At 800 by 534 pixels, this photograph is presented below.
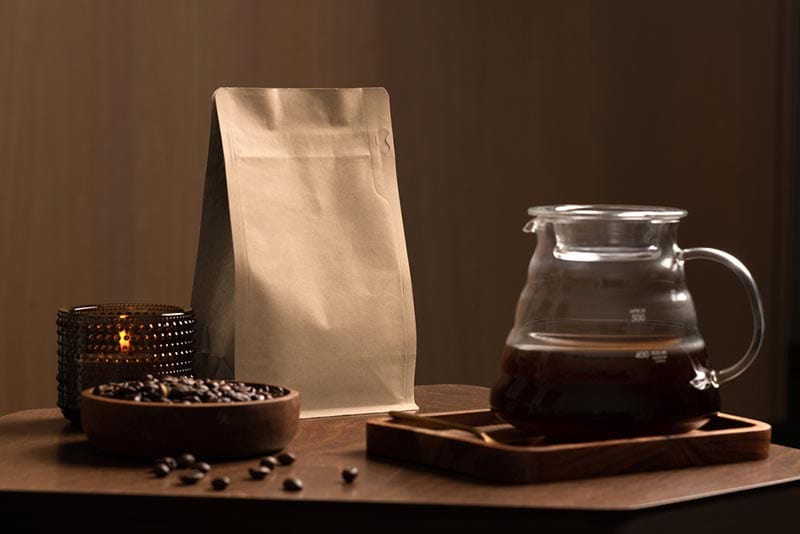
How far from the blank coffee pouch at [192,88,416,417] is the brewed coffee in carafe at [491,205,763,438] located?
26cm

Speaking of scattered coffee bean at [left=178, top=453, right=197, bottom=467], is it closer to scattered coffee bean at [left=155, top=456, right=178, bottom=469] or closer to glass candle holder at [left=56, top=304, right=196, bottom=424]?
scattered coffee bean at [left=155, top=456, right=178, bottom=469]

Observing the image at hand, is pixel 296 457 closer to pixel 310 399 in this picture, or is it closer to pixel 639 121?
pixel 310 399

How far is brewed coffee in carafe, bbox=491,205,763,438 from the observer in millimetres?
851

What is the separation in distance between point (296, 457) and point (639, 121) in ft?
5.39

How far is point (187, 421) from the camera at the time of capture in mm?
875

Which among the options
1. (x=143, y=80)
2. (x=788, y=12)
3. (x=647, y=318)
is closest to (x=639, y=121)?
(x=788, y=12)

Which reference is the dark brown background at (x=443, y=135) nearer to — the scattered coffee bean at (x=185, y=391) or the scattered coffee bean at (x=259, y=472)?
the scattered coffee bean at (x=185, y=391)

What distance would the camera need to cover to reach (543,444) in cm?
89

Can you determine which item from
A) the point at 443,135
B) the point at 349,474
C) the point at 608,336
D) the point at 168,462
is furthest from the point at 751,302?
the point at 443,135

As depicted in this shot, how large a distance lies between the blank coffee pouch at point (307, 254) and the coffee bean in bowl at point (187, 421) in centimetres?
18

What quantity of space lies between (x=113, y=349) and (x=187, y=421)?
8.0 inches

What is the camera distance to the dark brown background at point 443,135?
6.03 ft

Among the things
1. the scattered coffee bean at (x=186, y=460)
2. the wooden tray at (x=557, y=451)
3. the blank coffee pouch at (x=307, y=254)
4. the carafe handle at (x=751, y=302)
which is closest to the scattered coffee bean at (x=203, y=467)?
the scattered coffee bean at (x=186, y=460)

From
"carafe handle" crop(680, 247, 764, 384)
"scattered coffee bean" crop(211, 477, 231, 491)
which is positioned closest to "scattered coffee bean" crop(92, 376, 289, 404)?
"scattered coffee bean" crop(211, 477, 231, 491)
